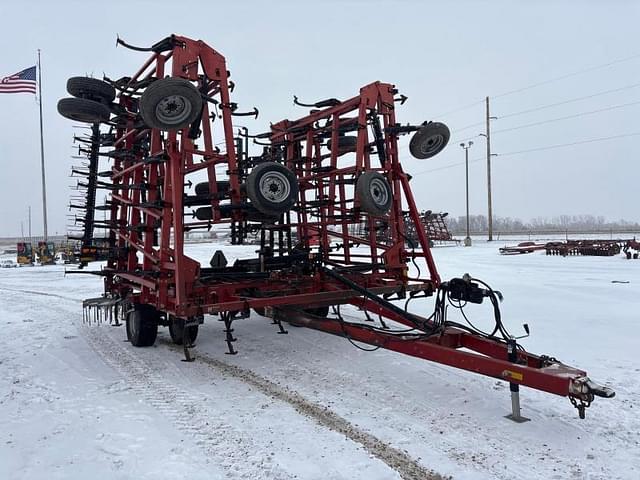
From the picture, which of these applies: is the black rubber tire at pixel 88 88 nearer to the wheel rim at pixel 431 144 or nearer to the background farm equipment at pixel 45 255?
the wheel rim at pixel 431 144

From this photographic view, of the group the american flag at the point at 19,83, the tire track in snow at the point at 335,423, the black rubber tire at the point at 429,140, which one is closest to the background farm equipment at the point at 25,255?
the american flag at the point at 19,83

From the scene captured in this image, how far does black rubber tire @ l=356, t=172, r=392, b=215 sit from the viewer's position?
21.8 feet

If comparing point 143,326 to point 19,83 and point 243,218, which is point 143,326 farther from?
point 19,83

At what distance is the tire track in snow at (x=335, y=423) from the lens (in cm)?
330

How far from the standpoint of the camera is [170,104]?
5.48 metres

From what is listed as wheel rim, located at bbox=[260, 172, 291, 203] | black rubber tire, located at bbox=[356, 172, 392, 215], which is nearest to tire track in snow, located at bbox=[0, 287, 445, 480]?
wheel rim, located at bbox=[260, 172, 291, 203]

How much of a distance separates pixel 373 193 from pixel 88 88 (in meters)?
4.58

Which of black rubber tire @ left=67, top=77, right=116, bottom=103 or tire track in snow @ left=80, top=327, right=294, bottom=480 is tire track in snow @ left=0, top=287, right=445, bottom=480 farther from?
black rubber tire @ left=67, top=77, right=116, bottom=103

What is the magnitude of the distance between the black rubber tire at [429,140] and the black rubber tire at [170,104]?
11.8 feet

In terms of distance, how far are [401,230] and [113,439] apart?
5.03 meters

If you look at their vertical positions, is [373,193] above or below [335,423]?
above

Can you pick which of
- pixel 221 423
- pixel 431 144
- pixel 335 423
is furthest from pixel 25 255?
pixel 335 423

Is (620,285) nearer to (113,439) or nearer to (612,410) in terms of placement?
(612,410)

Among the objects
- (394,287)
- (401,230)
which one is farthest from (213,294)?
(401,230)
